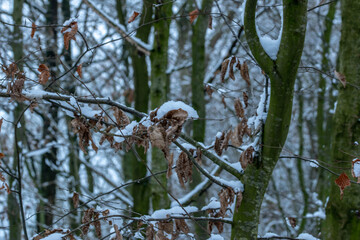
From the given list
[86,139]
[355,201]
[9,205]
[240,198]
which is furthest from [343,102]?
[9,205]

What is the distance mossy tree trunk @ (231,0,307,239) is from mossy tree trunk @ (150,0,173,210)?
2.56 m

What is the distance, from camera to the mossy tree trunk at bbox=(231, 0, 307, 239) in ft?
6.95

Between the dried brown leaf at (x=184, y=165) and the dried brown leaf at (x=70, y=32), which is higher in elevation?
the dried brown leaf at (x=70, y=32)

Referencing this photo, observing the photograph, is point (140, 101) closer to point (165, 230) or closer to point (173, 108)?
point (165, 230)

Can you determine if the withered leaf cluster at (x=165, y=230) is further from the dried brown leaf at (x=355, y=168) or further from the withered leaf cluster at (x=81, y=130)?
the dried brown leaf at (x=355, y=168)

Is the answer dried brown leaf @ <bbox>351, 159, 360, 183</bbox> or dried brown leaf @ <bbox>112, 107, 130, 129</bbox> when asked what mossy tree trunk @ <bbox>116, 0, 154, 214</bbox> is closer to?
dried brown leaf @ <bbox>112, 107, 130, 129</bbox>

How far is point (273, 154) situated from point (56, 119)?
7.11 metres

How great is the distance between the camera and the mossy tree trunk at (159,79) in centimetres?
491

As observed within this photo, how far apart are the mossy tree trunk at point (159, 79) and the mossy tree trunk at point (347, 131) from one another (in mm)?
2137

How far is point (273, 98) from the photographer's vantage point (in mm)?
2201

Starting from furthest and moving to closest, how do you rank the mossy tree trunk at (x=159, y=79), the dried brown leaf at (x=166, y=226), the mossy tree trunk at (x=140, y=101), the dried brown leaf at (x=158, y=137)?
the mossy tree trunk at (x=140, y=101)
the mossy tree trunk at (x=159, y=79)
the dried brown leaf at (x=166, y=226)
the dried brown leaf at (x=158, y=137)

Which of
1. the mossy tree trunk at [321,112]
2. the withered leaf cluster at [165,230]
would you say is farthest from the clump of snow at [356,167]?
the mossy tree trunk at [321,112]

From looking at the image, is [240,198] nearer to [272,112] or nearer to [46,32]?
[272,112]

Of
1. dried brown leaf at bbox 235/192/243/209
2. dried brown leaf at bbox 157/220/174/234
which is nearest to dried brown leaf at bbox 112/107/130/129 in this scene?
dried brown leaf at bbox 157/220/174/234
